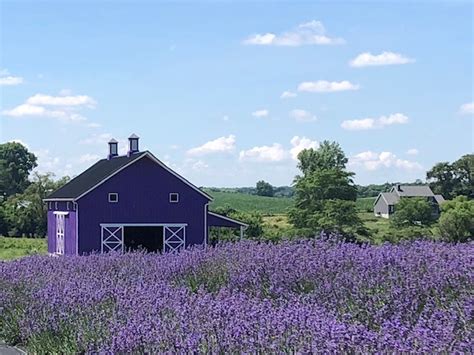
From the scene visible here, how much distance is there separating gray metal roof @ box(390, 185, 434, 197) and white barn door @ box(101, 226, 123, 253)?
6564 centimetres

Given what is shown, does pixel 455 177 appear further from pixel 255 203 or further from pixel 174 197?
pixel 174 197

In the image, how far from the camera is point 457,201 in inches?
2461

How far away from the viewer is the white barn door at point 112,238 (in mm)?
33656

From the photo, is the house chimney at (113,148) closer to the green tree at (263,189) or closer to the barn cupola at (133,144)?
the barn cupola at (133,144)

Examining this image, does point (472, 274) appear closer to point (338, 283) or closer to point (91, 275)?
point (338, 283)

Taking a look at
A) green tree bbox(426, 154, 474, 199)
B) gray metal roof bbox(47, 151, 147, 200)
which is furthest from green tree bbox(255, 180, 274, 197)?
gray metal roof bbox(47, 151, 147, 200)

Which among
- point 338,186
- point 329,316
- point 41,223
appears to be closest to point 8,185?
point 41,223

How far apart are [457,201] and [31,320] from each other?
188ft

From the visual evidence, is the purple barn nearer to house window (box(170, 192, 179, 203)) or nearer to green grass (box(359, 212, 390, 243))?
house window (box(170, 192, 179, 203))

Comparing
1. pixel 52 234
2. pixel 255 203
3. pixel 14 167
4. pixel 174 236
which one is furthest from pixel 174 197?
pixel 14 167

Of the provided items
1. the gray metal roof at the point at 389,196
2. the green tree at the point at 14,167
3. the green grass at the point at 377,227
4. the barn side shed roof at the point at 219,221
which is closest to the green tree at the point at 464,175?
the gray metal roof at the point at 389,196

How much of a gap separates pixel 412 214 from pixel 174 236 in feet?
95.9

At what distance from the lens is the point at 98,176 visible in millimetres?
36625

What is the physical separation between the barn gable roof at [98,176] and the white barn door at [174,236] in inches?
74.2
